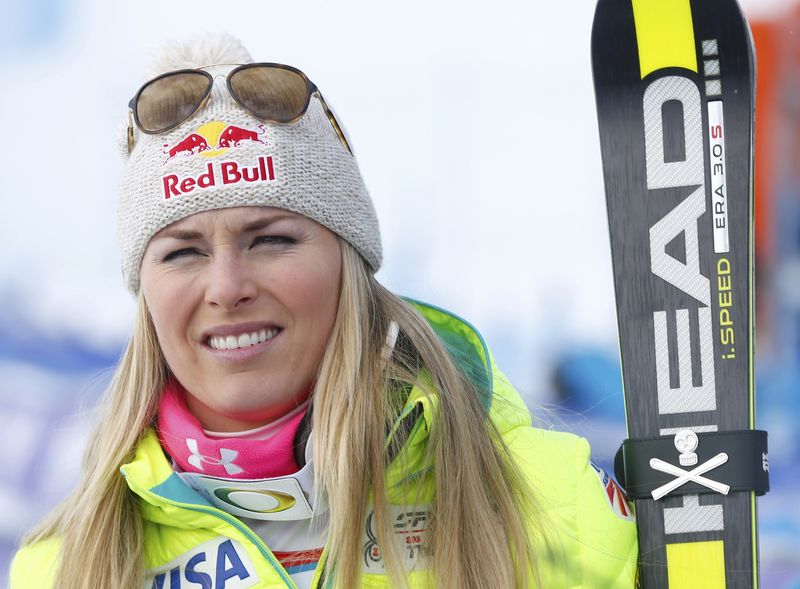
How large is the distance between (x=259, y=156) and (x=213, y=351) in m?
0.38

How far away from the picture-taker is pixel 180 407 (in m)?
1.84

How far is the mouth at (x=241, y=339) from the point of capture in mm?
1688

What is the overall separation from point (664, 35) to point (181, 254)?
3.87 feet

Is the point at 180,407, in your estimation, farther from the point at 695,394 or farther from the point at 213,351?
the point at 695,394

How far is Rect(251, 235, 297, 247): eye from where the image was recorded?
1729 mm

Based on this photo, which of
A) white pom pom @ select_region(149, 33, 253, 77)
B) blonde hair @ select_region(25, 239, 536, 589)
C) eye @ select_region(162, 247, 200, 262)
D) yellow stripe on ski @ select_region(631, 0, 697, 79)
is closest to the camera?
blonde hair @ select_region(25, 239, 536, 589)

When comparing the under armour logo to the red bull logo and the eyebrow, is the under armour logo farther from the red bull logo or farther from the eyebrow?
the red bull logo

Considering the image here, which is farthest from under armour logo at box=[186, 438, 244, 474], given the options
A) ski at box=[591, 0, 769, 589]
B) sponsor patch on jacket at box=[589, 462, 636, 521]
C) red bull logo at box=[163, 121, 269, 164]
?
ski at box=[591, 0, 769, 589]

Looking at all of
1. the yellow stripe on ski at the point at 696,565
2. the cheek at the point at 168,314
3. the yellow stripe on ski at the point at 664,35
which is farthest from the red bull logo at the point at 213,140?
the yellow stripe on ski at the point at 696,565

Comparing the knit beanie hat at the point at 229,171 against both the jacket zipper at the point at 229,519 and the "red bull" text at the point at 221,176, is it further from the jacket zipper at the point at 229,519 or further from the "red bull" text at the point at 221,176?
the jacket zipper at the point at 229,519

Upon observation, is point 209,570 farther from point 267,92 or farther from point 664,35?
point 664,35

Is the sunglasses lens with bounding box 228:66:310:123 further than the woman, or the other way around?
the sunglasses lens with bounding box 228:66:310:123

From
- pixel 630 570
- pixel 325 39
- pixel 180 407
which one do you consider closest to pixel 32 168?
pixel 325 39

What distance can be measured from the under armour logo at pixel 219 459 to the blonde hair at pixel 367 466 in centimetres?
16
